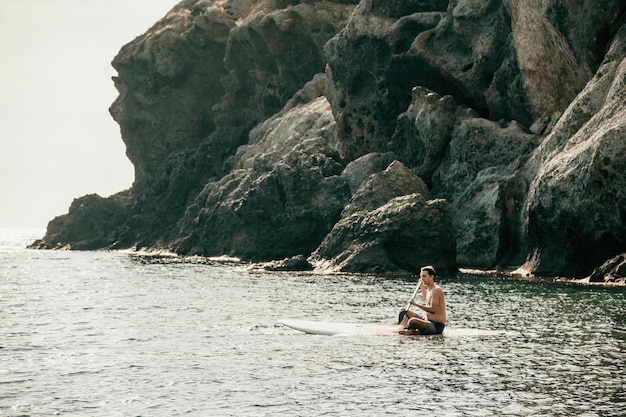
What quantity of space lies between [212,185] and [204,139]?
26.6 meters

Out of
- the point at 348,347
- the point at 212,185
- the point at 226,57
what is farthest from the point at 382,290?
the point at 226,57

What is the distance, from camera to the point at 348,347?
95.3ft

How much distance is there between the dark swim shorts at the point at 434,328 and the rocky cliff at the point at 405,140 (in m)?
21.2

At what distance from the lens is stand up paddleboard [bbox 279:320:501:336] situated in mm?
31797

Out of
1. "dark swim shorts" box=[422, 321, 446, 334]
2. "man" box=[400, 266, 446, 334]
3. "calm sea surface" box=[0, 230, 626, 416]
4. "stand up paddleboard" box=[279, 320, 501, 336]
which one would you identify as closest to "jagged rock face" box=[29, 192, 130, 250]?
"calm sea surface" box=[0, 230, 626, 416]

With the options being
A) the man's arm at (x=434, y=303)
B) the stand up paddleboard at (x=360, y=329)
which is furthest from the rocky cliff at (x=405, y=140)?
the man's arm at (x=434, y=303)

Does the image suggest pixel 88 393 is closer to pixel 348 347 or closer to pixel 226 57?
pixel 348 347

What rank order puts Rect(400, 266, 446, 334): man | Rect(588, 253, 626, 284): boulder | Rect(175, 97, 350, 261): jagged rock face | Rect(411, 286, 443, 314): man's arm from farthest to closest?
Rect(175, 97, 350, 261): jagged rock face → Rect(588, 253, 626, 284): boulder → Rect(400, 266, 446, 334): man → Rect(411, 286, 443, 314): man's arm

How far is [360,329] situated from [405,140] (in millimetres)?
51025

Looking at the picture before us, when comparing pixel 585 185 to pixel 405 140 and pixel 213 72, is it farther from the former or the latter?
pixel 213 72

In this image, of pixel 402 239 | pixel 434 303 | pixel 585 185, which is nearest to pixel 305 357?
pixel 434 303

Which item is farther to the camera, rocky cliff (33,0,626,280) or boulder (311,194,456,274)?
boulder (311,194,456,274)

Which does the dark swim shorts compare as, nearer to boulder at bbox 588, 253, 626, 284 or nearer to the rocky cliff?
boulder at bbox 588, 253, 626, 284

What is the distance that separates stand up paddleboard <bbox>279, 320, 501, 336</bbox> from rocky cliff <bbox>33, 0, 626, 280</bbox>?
2006 centimetres
